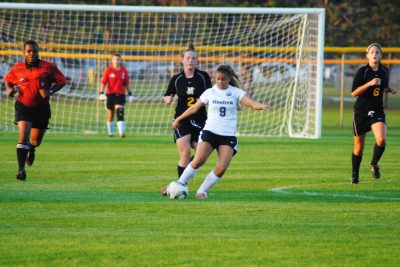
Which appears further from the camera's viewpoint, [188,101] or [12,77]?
[12,77]

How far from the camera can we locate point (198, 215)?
11.0m

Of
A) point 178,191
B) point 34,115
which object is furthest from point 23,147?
point 178,191

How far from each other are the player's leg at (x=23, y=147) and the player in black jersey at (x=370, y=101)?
5113 millimetres

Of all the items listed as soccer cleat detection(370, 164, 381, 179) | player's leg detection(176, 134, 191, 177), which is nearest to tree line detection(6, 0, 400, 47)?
soccer cleat detection(370, 164, 381, 179)

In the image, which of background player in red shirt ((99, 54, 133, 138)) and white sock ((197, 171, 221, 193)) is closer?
white sock ((197, 171, 221, 193))

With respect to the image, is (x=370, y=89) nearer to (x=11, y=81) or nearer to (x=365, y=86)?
(x=365, y=86)

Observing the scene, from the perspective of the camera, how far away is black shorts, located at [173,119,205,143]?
44.3 feet

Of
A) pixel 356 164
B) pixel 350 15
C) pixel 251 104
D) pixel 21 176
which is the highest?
pixel 350 15

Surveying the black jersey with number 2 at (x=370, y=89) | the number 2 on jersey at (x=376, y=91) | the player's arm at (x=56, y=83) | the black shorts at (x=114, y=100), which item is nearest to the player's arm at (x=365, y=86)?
the black jersey with number 2 at (x=370, y=89)

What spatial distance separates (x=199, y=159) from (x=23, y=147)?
148 inches

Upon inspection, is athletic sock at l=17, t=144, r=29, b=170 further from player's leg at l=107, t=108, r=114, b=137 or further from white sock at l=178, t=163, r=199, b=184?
player's leg at l=107, t=108, r=114, b=137

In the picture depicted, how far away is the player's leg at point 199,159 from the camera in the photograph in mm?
12414

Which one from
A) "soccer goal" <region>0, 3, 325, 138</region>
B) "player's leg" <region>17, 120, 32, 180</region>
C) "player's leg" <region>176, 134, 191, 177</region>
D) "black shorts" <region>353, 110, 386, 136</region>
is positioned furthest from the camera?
"soccer goal" <region>0, 3, 325, 138</region>

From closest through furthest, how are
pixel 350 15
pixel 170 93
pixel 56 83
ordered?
pixel 170 93 < pixel 56 83 < pixel 350 15
